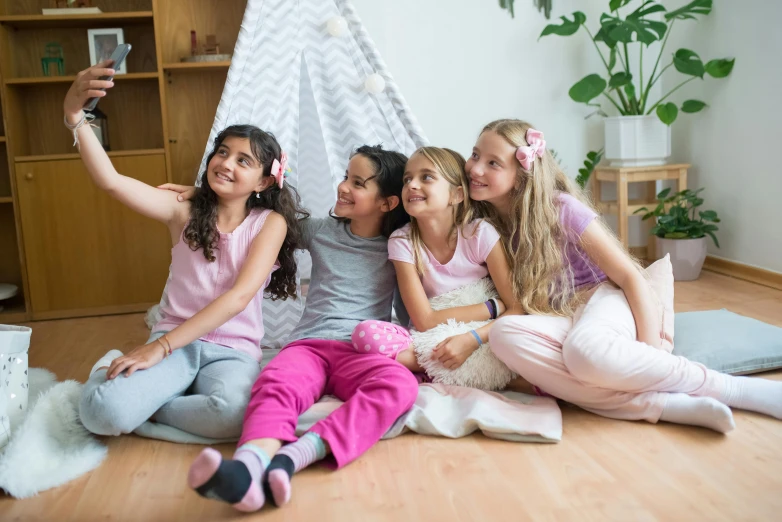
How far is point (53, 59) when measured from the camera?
2.90 metres

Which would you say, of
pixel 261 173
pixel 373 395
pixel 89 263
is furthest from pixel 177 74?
pixel 373 395

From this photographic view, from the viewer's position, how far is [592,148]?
11.3 ft

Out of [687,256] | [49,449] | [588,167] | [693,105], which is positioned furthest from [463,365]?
[693,105]

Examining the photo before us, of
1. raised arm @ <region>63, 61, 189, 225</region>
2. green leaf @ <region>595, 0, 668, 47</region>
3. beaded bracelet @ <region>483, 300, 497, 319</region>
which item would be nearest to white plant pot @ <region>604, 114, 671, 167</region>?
green leaf @ <region>595, 0, 668, 47</region>

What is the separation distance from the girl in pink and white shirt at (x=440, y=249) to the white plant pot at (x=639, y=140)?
5.07 ft

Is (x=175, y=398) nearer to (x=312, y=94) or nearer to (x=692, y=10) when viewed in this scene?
(x=312, y=94)

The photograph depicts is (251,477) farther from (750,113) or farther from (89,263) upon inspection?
(750,113)

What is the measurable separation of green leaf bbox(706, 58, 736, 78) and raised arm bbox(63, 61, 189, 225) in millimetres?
2301

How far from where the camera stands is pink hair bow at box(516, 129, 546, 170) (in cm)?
177

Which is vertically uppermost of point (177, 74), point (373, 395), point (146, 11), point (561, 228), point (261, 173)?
point (146, 11)

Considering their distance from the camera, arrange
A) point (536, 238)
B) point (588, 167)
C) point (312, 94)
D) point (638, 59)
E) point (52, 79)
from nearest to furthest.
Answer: point (536, 238)
point (312, 94)
point (52, 79)
point (588, 167)
point (638, 59)

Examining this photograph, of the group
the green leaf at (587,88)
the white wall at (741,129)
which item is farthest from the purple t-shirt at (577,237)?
the green leaf at (587,88)

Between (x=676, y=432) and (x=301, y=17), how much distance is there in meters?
1.47

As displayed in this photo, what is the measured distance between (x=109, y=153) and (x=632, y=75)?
7.14 feet
